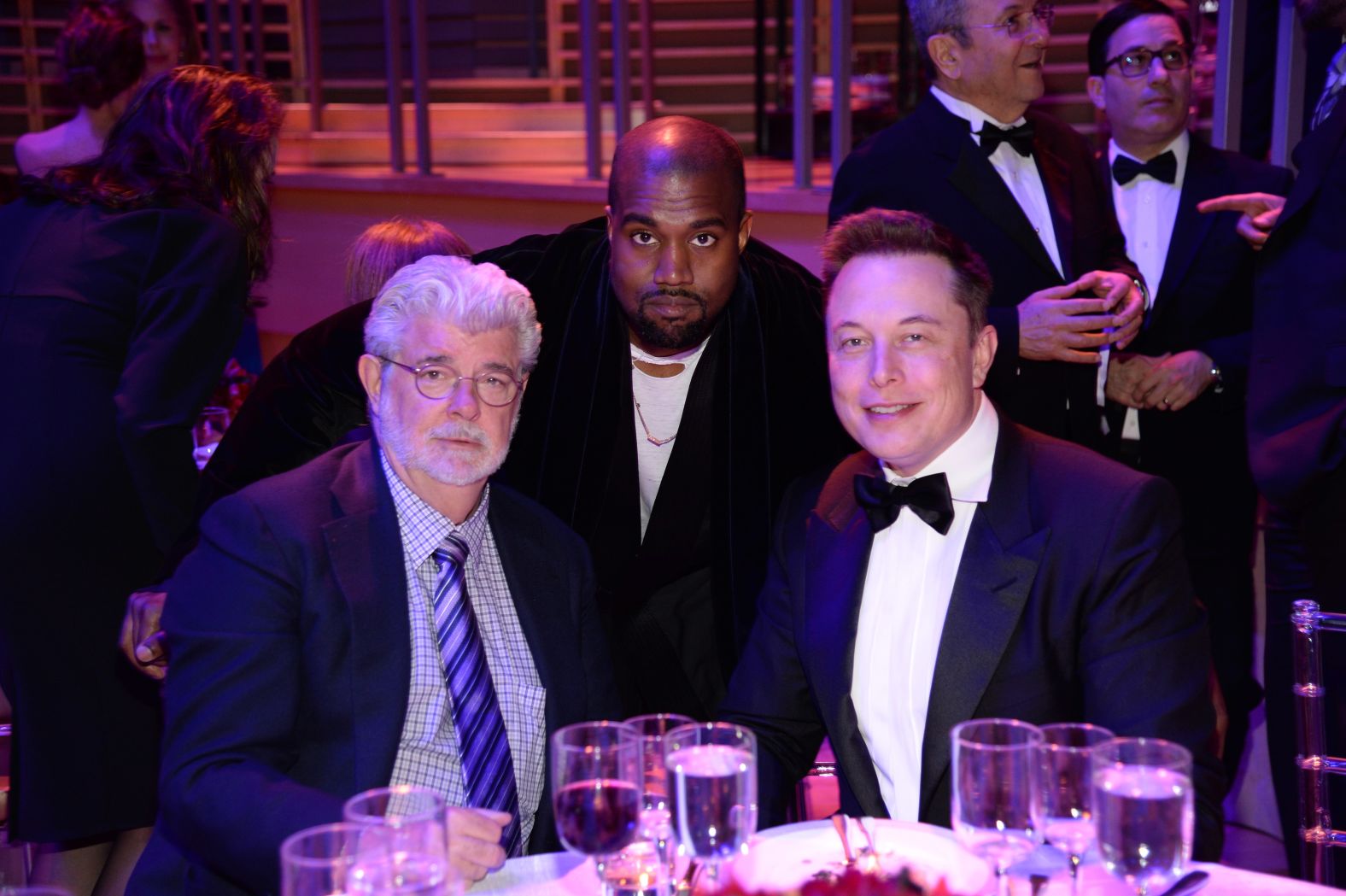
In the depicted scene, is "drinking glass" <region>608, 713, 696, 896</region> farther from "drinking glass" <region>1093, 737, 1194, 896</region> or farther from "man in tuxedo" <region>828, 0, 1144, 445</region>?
"man in tuxedo" <region>828, 0, 1144, 445</region>

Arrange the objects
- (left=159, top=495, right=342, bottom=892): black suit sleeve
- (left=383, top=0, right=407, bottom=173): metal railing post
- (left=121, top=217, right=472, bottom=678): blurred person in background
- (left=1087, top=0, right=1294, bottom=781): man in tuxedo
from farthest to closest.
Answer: (left=383, top=0, right=407, bottom=173): metal railing post → (left=1087, top=0, right=1294, bottom=781): man in tuxedo → (left=121, top=217, right=472, bottom=678): blurred person in background → (left=159, top=495, right=342, bottom=892): black suit sleeve

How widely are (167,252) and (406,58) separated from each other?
798 cm

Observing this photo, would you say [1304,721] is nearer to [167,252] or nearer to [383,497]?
[383,497]

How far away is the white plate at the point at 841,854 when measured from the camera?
63.4 inches

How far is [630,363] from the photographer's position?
300cm

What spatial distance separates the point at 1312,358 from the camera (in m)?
2.83

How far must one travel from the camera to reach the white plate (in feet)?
5.28

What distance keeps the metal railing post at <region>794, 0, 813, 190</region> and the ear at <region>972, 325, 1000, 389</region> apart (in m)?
2.99

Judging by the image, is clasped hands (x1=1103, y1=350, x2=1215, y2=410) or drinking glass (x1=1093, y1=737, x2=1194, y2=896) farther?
clasped hands (x1=1103, y1=350, x2=1215, y2=410)

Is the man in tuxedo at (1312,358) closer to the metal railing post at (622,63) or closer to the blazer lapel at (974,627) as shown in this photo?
the blazer lapel at (974,627)

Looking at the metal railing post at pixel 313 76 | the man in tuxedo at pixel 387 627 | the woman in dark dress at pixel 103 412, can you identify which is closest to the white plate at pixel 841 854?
the man in tuxedo at pixel 387 627

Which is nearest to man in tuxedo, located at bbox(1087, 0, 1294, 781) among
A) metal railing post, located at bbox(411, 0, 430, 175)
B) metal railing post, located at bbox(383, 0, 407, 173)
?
metal railing post, located at bbox(411, 0, 430, 175)

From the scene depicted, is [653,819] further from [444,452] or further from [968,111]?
[968,111]

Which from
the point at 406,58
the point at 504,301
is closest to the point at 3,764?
the point at 504,301
